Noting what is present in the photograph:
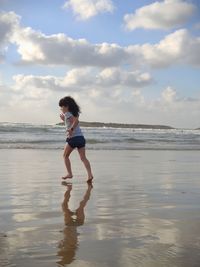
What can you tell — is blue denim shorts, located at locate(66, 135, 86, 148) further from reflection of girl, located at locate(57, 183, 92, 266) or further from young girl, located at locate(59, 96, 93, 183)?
reflection of girl, located at locate(57, 183, 92, 266)

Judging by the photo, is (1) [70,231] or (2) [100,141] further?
(2) [100,141]

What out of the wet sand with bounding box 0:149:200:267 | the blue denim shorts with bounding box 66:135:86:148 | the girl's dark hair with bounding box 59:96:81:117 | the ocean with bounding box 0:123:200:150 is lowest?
the wet sand with bounding box 0:149:200:267

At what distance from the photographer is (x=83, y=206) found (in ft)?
18.1

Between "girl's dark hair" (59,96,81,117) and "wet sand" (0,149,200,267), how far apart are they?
133 centimetres

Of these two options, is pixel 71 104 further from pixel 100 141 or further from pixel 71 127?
pixel 100 141

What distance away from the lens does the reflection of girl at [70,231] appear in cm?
328

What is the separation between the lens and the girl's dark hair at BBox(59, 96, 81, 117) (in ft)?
29.0

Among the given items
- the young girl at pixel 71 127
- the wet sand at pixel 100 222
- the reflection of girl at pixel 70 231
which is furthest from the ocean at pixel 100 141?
the reflection of girl at pixel 70 231

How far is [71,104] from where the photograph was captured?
884cm

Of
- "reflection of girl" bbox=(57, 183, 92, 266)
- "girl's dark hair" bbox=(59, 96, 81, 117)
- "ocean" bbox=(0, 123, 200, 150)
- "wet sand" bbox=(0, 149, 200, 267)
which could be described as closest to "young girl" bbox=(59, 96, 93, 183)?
"girl's dark hair" bbox=(59, 96, 81, 117)

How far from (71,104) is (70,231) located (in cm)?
498

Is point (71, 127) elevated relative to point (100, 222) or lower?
elevated

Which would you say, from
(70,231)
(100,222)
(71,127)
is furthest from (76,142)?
(70,231)

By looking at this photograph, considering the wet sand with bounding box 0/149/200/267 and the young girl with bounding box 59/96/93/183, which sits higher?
the young girl with bounding box 59/96/93/183
